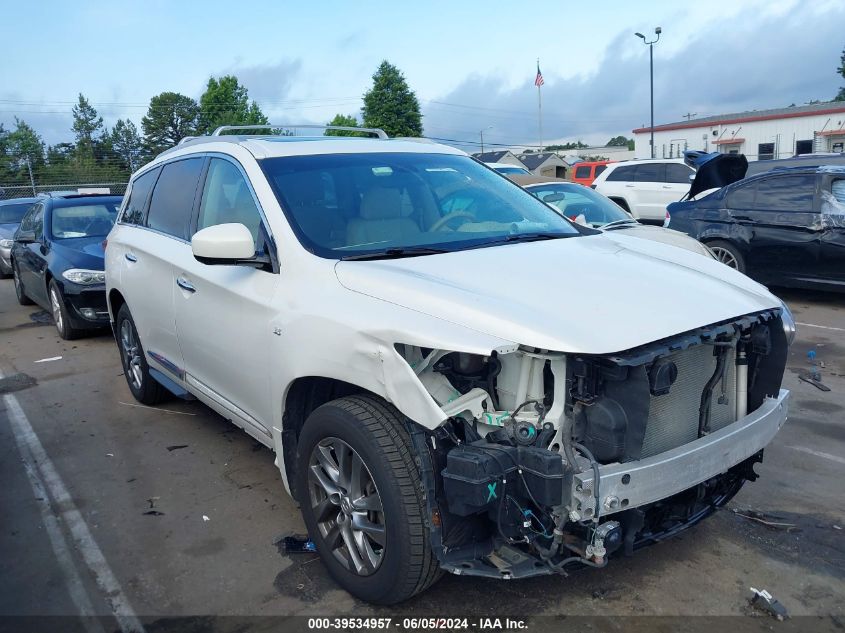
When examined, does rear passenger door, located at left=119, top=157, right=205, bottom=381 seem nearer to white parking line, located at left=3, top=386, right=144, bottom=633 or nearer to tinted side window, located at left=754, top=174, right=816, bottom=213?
white parking line, located at left=3, top=386, right=144, bottom=633

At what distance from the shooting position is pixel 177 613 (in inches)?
121

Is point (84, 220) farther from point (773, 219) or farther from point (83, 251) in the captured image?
point (773, 219)

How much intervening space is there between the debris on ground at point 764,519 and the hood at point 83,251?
23.4 ft

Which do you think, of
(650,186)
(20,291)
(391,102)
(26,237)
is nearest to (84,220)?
(26,237)

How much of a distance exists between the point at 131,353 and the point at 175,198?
163cm

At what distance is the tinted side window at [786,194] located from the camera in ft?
29.5

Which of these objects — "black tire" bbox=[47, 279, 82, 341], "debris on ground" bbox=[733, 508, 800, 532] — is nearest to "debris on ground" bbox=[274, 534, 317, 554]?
"debris on ground" bbox=[733, 508, 800, 532]

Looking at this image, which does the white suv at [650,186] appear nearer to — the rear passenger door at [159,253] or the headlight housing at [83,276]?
the headlight housing at [83,276]

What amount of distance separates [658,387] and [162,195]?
3.74 metres

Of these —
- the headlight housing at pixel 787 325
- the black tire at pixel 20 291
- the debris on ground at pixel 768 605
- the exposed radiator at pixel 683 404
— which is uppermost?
the headlight housing at pixel 787 325

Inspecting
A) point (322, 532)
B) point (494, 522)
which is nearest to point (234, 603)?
point (322, 532)

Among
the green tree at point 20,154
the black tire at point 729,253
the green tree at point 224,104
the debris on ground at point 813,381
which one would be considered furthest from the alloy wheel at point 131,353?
the green tree at point 224,104

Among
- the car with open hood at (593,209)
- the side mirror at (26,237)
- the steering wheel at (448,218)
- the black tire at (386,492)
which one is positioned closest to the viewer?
the black tire at (386,492)

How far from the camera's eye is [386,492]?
2.67 meters
